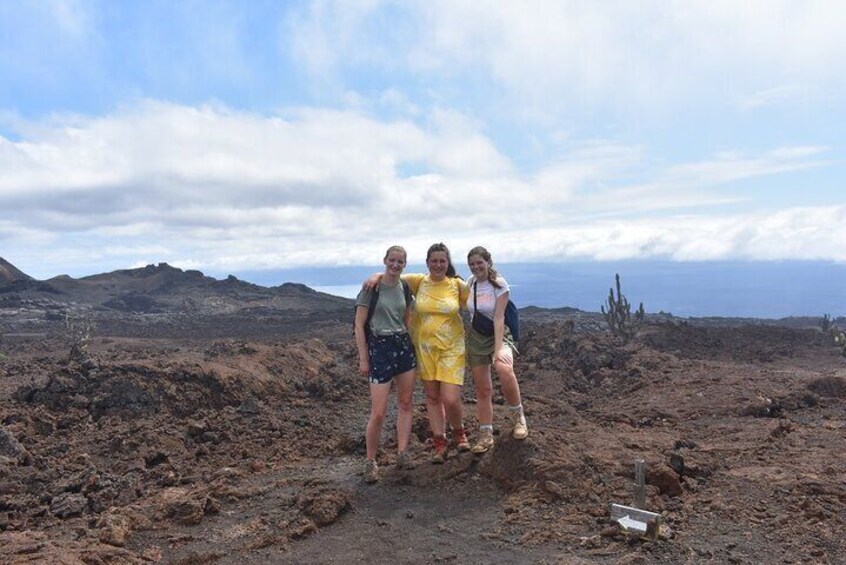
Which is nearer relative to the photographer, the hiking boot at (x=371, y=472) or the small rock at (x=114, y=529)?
the small rock at (x=114, y=529)

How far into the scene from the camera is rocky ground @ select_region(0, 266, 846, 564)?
4562 mm

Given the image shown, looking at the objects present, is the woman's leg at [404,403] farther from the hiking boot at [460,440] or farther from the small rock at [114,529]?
the small rock at [114,529]

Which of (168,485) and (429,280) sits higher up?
(429,280)

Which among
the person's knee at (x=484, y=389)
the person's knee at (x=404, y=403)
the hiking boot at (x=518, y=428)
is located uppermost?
the person's knee at (x=484, y=389)

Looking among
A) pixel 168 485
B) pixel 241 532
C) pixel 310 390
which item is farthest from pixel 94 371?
pixel 241 532

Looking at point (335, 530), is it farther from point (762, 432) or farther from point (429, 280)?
point (762, 432)

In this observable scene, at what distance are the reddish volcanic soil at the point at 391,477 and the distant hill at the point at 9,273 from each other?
5052cm

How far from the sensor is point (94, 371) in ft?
34.3

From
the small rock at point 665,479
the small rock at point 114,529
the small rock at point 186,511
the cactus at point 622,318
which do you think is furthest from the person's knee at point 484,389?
the cactus at point 622,318

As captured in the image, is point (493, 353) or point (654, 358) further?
point (654, 358)

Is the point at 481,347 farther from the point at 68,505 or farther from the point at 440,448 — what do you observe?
the point at 68,505

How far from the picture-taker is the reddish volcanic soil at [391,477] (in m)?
4.55

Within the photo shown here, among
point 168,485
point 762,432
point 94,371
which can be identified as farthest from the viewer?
point 94,371

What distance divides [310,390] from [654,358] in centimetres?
717
